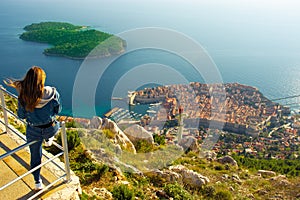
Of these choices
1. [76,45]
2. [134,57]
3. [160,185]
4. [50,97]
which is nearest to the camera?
[50,97]

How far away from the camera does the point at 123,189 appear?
279 centimetres

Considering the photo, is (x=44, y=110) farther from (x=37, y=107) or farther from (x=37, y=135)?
(x=37, y=135)

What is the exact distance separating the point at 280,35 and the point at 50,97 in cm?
7603

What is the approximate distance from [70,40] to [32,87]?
41.8 m

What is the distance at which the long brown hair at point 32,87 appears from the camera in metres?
1.73

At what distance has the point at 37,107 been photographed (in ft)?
6.00

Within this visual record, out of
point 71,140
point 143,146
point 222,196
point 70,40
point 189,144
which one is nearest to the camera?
point 71,140

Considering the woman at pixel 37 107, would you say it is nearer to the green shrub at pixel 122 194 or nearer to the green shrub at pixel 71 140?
the green shrub at pixel 122 194

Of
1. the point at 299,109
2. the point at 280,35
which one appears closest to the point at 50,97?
the point at 299,109

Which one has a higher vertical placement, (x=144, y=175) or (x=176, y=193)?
(x=176, y=193)

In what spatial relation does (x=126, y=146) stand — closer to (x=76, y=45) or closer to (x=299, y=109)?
(x=299, y=109)

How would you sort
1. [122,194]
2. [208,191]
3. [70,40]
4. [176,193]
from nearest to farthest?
[122,194] < [176,193] < [208,191] < [70,40]

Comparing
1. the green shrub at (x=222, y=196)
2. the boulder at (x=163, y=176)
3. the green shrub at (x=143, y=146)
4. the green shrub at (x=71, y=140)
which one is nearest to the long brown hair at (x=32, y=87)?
the green shrub at (x=71, y=140)

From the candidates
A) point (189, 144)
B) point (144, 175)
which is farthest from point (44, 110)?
point (189, 144)
